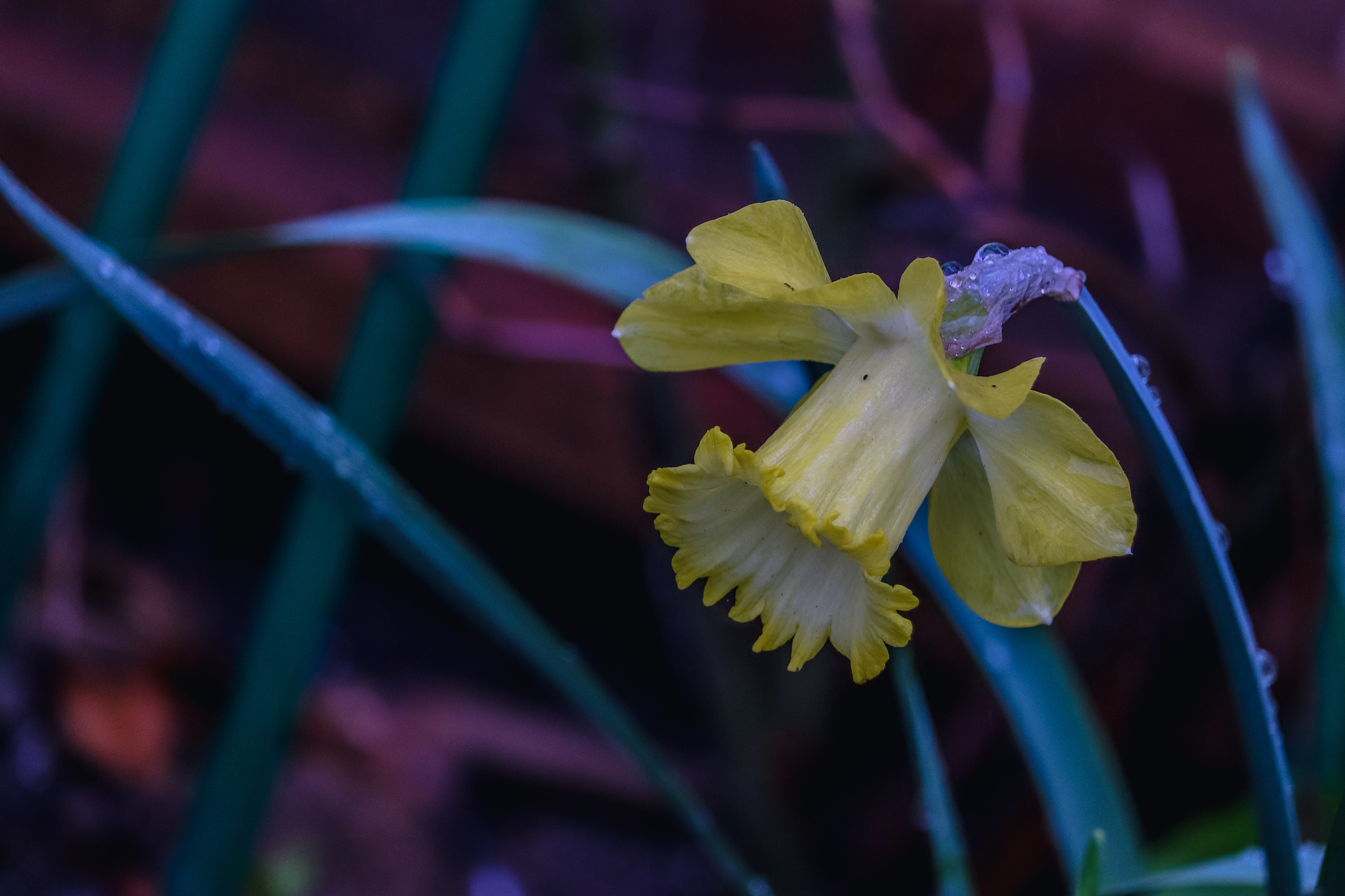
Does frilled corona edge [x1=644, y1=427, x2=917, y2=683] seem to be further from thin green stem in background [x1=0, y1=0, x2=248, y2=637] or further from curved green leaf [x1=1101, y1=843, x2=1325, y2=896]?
thin green stem in background [x1=0, y1=0, x2=248, y2=637]

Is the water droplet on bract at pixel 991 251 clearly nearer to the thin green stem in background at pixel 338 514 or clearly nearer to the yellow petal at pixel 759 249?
the yellow petal at pixel 759 249

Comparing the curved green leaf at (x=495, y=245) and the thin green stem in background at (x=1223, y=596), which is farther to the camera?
the curved green leaf at (x=495, y=245)

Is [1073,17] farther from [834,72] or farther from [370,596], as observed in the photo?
[370,596]

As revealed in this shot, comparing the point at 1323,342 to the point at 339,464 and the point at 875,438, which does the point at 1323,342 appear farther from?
the point at 339,464

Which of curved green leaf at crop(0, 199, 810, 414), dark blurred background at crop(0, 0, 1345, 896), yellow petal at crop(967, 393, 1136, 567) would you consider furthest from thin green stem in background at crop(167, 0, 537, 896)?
yellow petal at crop(967, 393, 1136, 567)

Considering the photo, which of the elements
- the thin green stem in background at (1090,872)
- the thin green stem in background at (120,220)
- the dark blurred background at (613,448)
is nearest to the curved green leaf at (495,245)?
the thin green stem in background at (120,220)
